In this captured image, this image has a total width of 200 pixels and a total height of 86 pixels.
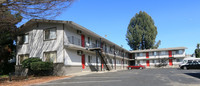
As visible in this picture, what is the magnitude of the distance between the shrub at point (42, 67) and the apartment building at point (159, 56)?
34.3 meters

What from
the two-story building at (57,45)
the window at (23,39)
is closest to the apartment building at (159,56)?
the two-story building at (57,45)

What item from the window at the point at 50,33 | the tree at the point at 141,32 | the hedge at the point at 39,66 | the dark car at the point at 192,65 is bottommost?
the dark car at the point at 192,65

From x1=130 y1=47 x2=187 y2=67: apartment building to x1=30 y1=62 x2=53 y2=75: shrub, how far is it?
113 ft

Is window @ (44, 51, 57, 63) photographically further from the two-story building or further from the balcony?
the balcony

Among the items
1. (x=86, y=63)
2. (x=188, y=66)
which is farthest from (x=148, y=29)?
(x=86, y=63)

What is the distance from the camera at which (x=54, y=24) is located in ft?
65.9

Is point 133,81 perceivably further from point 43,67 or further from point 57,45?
point 57,45

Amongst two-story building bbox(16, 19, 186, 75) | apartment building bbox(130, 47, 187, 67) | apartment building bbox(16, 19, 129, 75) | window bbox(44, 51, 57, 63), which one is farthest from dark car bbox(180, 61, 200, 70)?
apartment building bbox(130, 47, 187, 67)

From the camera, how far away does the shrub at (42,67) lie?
675 inches

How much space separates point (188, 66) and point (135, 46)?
2719cm

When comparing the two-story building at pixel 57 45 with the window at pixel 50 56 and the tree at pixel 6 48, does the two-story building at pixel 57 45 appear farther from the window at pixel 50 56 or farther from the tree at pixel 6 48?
the tree at pixel 6 48

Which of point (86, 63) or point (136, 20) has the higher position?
point (136, 20)

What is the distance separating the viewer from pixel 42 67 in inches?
680

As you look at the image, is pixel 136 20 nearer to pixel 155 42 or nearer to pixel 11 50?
pixel 155 42
